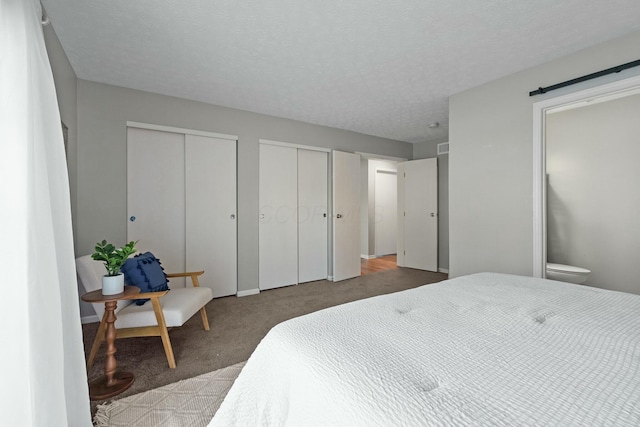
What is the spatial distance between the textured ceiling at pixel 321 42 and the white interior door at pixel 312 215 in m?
1.22

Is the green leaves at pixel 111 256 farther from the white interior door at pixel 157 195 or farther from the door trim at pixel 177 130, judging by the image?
the door trim at pixel 177 130

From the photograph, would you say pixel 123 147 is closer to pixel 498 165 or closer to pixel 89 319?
pixel 89 319

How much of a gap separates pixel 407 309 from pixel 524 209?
2.21m

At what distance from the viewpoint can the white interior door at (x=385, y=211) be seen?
6719mm

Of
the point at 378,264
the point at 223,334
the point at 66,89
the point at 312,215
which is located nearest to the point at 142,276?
the point at 223,334

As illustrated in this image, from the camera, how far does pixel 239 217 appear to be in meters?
3.67

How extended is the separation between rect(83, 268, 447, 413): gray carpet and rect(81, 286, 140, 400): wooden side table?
64 millimetres

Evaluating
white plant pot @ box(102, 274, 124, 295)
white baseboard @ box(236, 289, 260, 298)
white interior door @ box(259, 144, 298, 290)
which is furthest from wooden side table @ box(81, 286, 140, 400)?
white interior door @ box(259, 144, 298, 290)

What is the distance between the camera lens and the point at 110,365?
5.79 ft

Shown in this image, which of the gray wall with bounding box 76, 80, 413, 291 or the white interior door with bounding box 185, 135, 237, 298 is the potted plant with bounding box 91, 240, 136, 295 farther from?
the white interior door with bounding box 185, 135, 237, 298

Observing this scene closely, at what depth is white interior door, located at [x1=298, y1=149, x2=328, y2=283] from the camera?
13.9 feet

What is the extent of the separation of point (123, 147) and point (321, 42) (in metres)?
2.39

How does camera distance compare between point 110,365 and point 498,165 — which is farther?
point 498,165

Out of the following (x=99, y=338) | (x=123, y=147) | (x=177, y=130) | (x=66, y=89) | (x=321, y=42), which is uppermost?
(x=321, y=42)
